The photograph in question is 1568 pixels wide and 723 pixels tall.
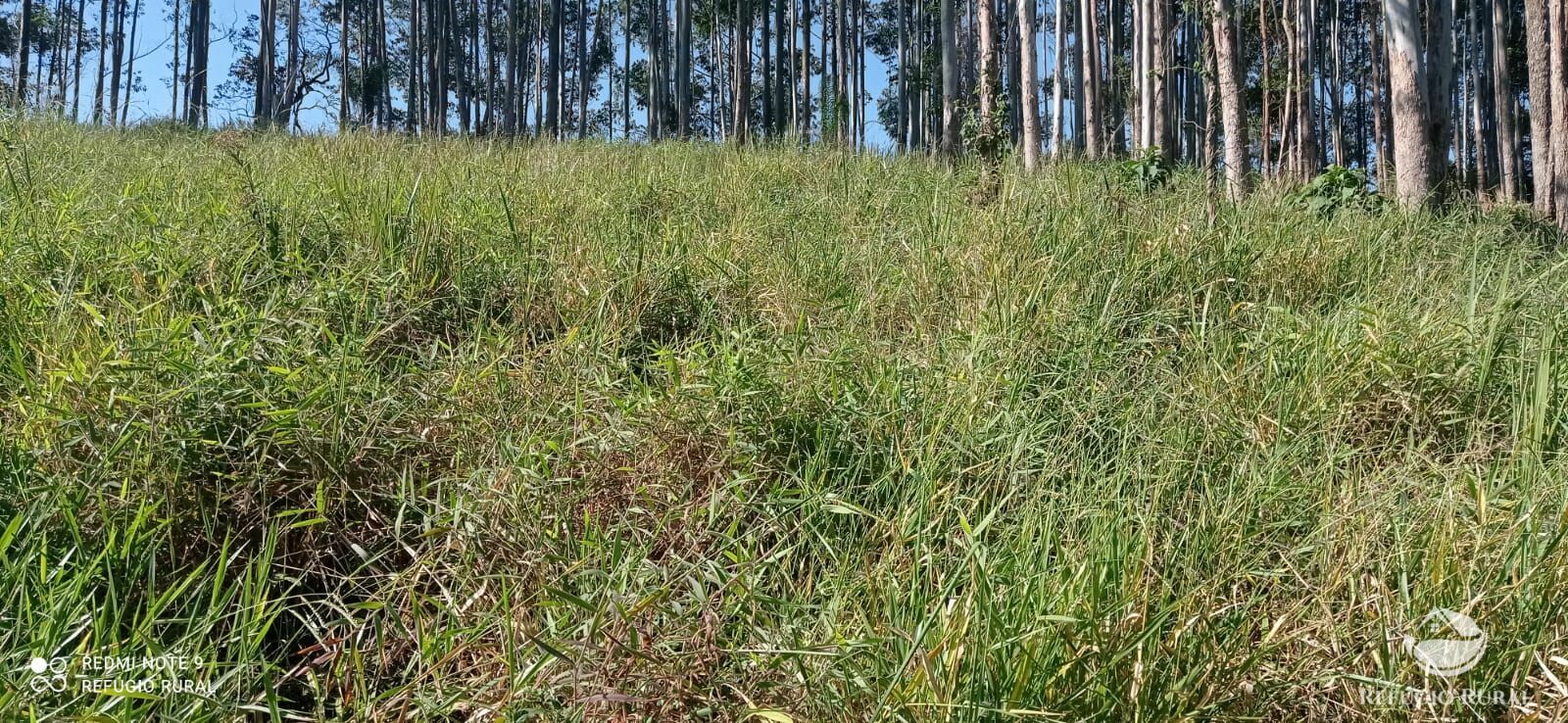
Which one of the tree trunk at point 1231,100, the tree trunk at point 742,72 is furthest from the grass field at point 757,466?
the tree trunk at point 742,72

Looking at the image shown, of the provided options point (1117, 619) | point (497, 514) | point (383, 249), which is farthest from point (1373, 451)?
→ point (383, 249)

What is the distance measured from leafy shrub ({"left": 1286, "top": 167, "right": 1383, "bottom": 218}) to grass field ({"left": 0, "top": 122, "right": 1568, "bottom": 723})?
4.03 ft


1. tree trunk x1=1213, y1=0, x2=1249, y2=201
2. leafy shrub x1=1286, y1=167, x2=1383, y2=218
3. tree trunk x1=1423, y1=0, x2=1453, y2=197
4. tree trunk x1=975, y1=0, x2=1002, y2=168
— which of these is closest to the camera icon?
tree trunk x1=975, y1=0, x2=1002, y2=168

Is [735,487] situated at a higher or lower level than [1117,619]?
higher

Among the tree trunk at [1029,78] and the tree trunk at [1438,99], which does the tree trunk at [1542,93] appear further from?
the tree trunk at [1029,78]

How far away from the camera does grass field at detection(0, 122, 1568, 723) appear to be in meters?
1.71

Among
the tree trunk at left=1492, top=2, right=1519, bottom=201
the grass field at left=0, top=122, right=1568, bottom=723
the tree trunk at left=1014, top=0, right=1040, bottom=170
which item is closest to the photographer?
the grass field at left=0, top=122, right=1568, bottom=723

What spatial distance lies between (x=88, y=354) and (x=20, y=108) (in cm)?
557

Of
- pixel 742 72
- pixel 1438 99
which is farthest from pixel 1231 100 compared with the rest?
pixel 742 72

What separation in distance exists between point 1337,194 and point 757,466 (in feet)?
16.3

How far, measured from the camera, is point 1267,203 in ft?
17.0

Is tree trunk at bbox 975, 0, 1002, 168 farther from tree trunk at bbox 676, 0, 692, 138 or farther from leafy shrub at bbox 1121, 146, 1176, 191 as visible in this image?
tree trunk at bbox 676, 0, 692, 138

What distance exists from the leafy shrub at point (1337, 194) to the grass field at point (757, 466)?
1229 mm

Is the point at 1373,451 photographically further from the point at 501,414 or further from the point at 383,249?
the point at 383,249
